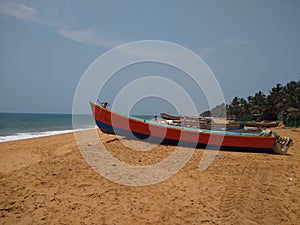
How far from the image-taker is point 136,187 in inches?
189

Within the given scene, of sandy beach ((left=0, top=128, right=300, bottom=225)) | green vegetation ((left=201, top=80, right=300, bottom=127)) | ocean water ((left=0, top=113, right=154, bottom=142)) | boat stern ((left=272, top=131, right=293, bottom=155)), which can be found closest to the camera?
sandy beach ((left=0, top=128, right=300, bottom=225))

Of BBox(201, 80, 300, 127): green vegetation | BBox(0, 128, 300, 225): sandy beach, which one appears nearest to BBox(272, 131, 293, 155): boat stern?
BBox(0, 128, 300, 225): sandy beach

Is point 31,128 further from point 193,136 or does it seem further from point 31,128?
point 193,136

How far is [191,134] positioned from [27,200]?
286 inches

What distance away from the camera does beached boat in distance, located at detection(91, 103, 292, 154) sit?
30.3ft

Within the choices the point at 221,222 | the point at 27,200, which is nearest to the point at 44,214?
the point at 27,200

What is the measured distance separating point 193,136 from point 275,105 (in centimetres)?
3632

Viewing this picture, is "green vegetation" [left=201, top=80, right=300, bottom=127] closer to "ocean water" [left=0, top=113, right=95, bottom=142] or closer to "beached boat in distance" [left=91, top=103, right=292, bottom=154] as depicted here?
"beached boat in distance" [left=91, top=103, right=292, bottom=154]

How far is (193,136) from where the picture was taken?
9.61 m

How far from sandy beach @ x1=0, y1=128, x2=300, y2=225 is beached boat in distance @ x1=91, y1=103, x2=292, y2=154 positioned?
291 cm

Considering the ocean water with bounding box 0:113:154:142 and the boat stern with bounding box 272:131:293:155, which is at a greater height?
the ocean water with bounding box 0:113:154:142

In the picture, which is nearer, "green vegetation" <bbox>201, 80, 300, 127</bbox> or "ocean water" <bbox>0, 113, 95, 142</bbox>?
"ocean water" <bbox>0, 113, 95, 142</bbox>

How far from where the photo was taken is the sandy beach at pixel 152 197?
3508mm

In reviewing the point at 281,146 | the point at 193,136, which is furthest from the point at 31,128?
the point at 281,146
